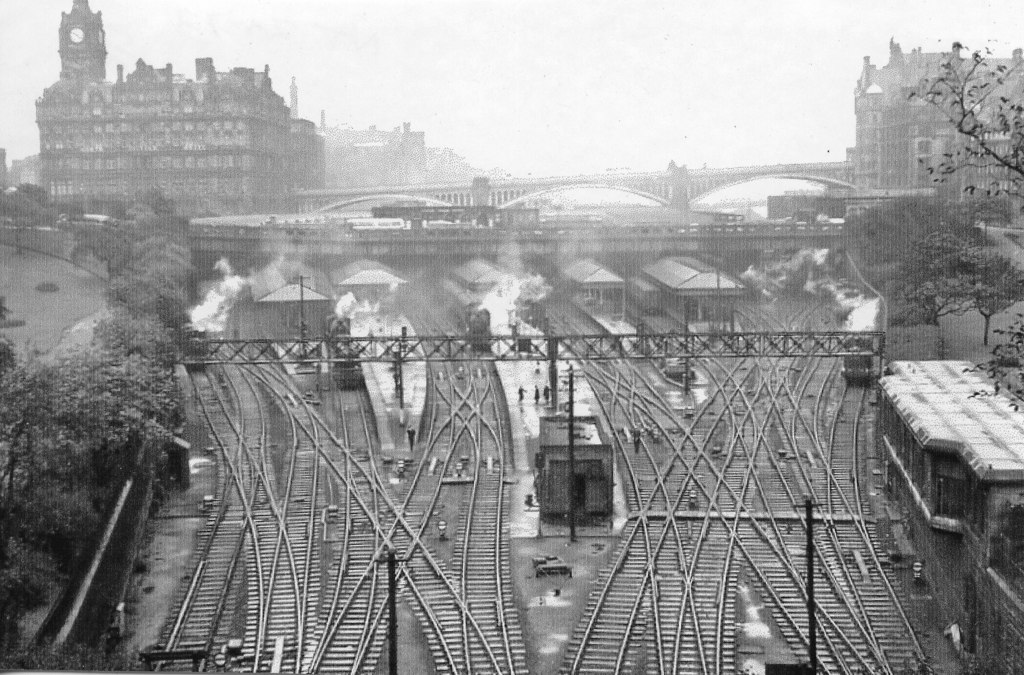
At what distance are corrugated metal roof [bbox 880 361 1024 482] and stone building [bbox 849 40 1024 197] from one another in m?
2.24

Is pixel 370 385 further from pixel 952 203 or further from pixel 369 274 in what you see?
pixel 952 203

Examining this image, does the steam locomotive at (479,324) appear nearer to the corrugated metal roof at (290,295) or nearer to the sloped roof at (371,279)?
the corrugated metal roof at (290,295)

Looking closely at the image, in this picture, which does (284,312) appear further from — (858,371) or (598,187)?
(598,187)

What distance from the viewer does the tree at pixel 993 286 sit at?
59.3ft

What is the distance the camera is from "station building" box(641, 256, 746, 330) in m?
27.3

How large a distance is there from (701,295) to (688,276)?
126cm

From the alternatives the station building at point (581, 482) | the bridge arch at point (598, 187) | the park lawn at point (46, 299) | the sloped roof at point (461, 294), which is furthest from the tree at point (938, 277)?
the bridge arch at point (598, 187)

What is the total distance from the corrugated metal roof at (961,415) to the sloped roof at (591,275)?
14.4 m

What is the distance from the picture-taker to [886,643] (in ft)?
35.2

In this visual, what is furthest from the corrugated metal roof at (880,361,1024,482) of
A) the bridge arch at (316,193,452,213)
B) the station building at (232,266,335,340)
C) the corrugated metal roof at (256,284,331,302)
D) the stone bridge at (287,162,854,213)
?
the bridge arch at (316,193,452,213)

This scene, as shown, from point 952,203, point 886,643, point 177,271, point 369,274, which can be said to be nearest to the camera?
point 886,643

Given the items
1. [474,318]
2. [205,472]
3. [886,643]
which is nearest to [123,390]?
[205,472]

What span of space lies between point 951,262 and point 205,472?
1158cm

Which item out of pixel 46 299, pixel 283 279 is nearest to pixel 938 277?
pixel 283 279
